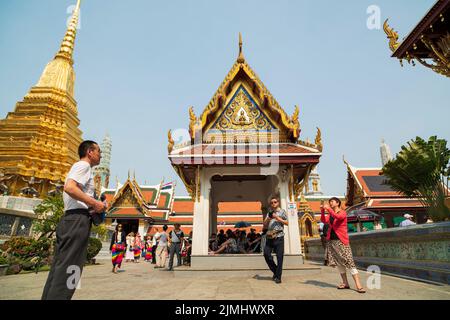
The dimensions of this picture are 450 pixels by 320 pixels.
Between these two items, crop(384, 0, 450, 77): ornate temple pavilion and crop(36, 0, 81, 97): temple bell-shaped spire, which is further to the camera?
crop(36, 0, 81, 97): temple bell-shaped spire

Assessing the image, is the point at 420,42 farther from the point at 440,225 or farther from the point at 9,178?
the point at 9,178

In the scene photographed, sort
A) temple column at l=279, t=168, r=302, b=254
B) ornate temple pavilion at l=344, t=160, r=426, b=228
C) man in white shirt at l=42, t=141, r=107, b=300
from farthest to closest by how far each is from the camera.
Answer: ornate temple pavilion at l=344, t=160, r=426, b=228, temple column at l=279, t=168, r=302, b=254, man in white shirt at l=42, t=141, r=107, b=300

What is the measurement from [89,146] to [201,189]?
5443 mm

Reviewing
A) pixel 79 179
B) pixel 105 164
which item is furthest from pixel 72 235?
pixel 105 164

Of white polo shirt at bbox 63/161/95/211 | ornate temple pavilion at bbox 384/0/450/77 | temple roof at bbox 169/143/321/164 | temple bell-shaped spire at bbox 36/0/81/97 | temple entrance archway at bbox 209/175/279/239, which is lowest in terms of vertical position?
white polo shirt at bbox 63/161/95/211

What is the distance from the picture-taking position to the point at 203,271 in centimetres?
682

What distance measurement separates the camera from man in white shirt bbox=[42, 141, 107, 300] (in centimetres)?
214

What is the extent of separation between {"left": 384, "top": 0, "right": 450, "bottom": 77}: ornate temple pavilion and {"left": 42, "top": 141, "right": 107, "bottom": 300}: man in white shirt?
8.22 metres

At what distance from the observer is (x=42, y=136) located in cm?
2431

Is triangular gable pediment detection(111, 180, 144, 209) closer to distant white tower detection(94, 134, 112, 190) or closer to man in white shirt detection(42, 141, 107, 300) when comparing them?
man in white shirt detection(42, 141, 107, 300)

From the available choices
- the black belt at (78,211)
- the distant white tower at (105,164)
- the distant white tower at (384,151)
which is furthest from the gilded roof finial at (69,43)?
the distant white tower at (384,151)

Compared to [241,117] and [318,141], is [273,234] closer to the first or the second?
[318,141]

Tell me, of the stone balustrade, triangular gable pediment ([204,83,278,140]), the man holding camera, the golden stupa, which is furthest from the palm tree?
the golden stupa
